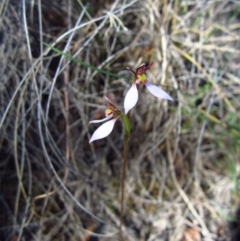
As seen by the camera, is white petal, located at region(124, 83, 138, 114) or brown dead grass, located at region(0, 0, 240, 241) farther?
brown dead grass, located at region(0, 0, 240, 241)

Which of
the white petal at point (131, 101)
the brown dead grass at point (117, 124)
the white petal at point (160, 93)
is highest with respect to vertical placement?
the white petal at point (131, 101)

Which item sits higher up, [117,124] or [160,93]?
[160,93]

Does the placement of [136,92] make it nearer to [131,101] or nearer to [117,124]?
[131,101]

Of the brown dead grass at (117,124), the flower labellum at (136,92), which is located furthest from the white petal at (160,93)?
the brown dead grass at (117,124)

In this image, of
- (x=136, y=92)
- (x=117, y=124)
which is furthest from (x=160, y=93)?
(x=117, y=124)

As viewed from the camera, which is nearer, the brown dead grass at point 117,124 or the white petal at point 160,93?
the white petal at point 160,93

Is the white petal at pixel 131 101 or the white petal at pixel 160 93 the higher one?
the white petal at pixel 131 101

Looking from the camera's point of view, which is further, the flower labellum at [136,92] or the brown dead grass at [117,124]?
→ the brown dead grass at [117,124]

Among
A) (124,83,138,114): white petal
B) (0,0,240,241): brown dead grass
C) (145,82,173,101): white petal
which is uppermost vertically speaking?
(124,83,138,114): white petal

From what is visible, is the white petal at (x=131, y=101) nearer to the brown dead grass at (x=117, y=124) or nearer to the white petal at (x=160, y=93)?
the white petal at (x=160, y=93)

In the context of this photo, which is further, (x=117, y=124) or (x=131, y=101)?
(x=117, y=124)

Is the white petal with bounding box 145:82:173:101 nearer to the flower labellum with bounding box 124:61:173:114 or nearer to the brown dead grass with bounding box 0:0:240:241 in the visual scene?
the flower labellum with bounding box 124:61:173:114

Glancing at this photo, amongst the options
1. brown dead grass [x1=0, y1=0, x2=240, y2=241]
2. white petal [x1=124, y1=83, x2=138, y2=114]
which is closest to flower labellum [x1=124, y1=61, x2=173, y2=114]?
white petal [x1=124, y1=83, x2=138, y2=114]
